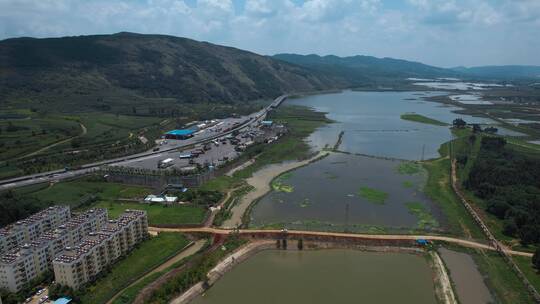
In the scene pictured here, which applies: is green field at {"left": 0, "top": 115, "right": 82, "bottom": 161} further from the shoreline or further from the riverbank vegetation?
the shoreline

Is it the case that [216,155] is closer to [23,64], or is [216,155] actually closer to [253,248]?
[253,248]

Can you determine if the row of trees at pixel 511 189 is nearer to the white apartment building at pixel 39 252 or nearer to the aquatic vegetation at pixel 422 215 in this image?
the aquatic vegetation at pixel 422 215

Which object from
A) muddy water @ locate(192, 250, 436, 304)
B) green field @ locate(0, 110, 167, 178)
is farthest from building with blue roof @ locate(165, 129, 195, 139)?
muddy water @ locate(192, 250, 436, 304)

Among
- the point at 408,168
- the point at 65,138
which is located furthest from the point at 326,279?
the point at 65,138

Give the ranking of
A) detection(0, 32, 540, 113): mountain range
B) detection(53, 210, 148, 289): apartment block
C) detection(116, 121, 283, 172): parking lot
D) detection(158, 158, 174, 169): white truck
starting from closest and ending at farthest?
detection(53, 210, 148, 289): apartment block < detection(158, 158, 174, 169): white truck < detection(116, 121, 283, 172): parking lot < detection(0, 32, 540, 113): mountain range

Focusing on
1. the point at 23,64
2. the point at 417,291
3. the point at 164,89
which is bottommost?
the point at 417,291

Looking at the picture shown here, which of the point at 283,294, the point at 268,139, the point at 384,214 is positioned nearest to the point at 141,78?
the point at 268,139
